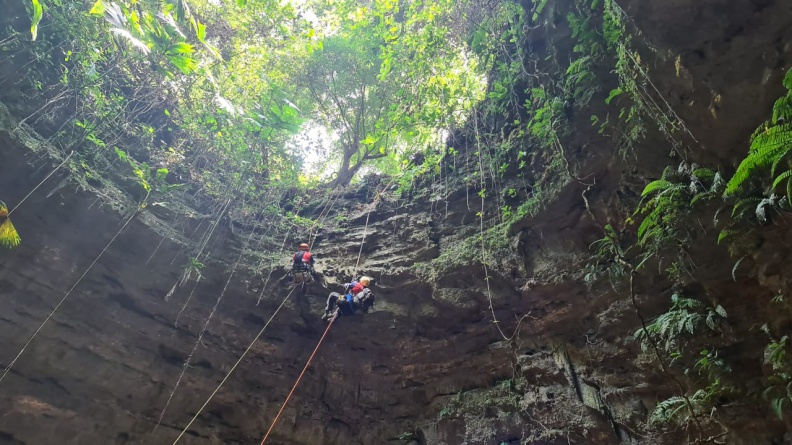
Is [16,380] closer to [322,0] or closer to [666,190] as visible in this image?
[666,190]

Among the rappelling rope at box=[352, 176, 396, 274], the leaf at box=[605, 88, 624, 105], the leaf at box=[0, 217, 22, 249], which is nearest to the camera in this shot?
the leaf at box=[605, 88, 624, 105]

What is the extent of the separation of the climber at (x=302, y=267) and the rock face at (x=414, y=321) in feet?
1.15

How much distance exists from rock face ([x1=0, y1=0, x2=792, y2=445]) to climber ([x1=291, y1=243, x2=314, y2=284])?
1.15ft

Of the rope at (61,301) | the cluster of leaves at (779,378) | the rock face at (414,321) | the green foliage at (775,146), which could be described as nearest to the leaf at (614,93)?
the rock face at (414,321)

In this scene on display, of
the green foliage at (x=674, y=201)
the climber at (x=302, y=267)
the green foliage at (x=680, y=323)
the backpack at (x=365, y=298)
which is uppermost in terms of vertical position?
the climber at (x=302, y=267)

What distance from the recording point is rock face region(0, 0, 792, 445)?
11.9 feet

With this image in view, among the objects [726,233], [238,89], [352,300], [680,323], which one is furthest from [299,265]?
[726,233]

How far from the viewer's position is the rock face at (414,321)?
363 centimetres

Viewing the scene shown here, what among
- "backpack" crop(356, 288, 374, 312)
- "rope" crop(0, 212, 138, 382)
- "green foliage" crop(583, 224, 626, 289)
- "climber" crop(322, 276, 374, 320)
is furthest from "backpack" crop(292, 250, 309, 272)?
"green foliage" crop(583, 224, 626, 289)

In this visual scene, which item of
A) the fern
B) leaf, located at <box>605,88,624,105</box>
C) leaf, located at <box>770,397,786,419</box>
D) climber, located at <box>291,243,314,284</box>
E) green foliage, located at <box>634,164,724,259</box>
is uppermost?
leaf, located at <box>605,88,624,105</box>

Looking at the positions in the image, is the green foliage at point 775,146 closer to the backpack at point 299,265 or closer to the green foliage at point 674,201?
the green foliage at point 674,201

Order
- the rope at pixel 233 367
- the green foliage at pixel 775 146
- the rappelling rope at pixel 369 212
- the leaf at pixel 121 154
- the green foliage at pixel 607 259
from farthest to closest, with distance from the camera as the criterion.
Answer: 1. the rappelling rope at pixel 369 212
2. the leaf at pixel 121 154
3. the rope at pixel 233 367
4. the green foliage at pixel 607 259
5. the green foliage at pixel 775 146

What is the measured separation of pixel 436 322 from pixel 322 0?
8.30 m

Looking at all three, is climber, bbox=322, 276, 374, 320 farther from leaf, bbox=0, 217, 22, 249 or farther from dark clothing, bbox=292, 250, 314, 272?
leaf, bbox=0, 217, 22, 249
